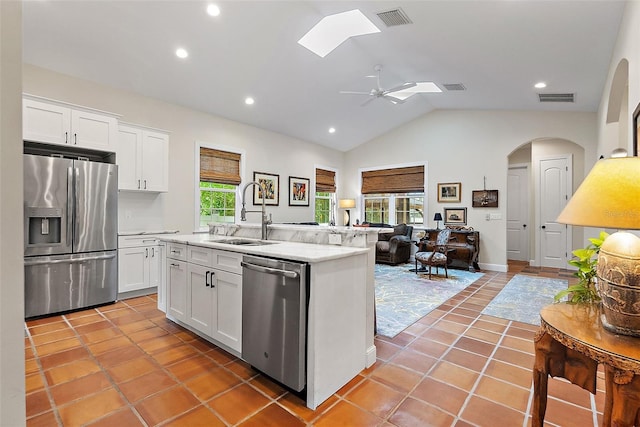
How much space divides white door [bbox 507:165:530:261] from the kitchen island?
6.73 m

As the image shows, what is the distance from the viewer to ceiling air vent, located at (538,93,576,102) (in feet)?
15.5

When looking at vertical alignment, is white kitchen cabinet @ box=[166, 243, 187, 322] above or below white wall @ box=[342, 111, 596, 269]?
below

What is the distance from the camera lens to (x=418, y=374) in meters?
2.24

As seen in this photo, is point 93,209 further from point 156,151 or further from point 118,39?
point 118,39

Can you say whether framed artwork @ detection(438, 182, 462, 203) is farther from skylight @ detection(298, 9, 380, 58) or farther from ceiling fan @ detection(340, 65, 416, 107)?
skylight @ detection(298, 9, 380, 58)

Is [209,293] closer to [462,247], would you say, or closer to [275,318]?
[275,318]

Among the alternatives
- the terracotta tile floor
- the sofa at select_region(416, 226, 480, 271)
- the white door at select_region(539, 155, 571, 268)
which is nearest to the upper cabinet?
the terracotta tile floor

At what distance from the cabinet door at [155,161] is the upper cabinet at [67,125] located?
47 centimetres

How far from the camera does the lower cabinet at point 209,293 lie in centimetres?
237

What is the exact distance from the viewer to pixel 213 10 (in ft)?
10.8

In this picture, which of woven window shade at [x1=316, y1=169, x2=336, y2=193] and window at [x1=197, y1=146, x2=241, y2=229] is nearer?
window at [x1=197, y1=146, x2=241, y2=229]

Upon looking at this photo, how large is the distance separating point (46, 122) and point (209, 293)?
9.52 feet

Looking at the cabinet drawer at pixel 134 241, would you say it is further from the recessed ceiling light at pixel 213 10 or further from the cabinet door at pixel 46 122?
the recessed ceiling light at pixel 213 10

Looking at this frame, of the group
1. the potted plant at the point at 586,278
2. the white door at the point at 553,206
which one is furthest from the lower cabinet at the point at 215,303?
the white door at the point at 553,206
